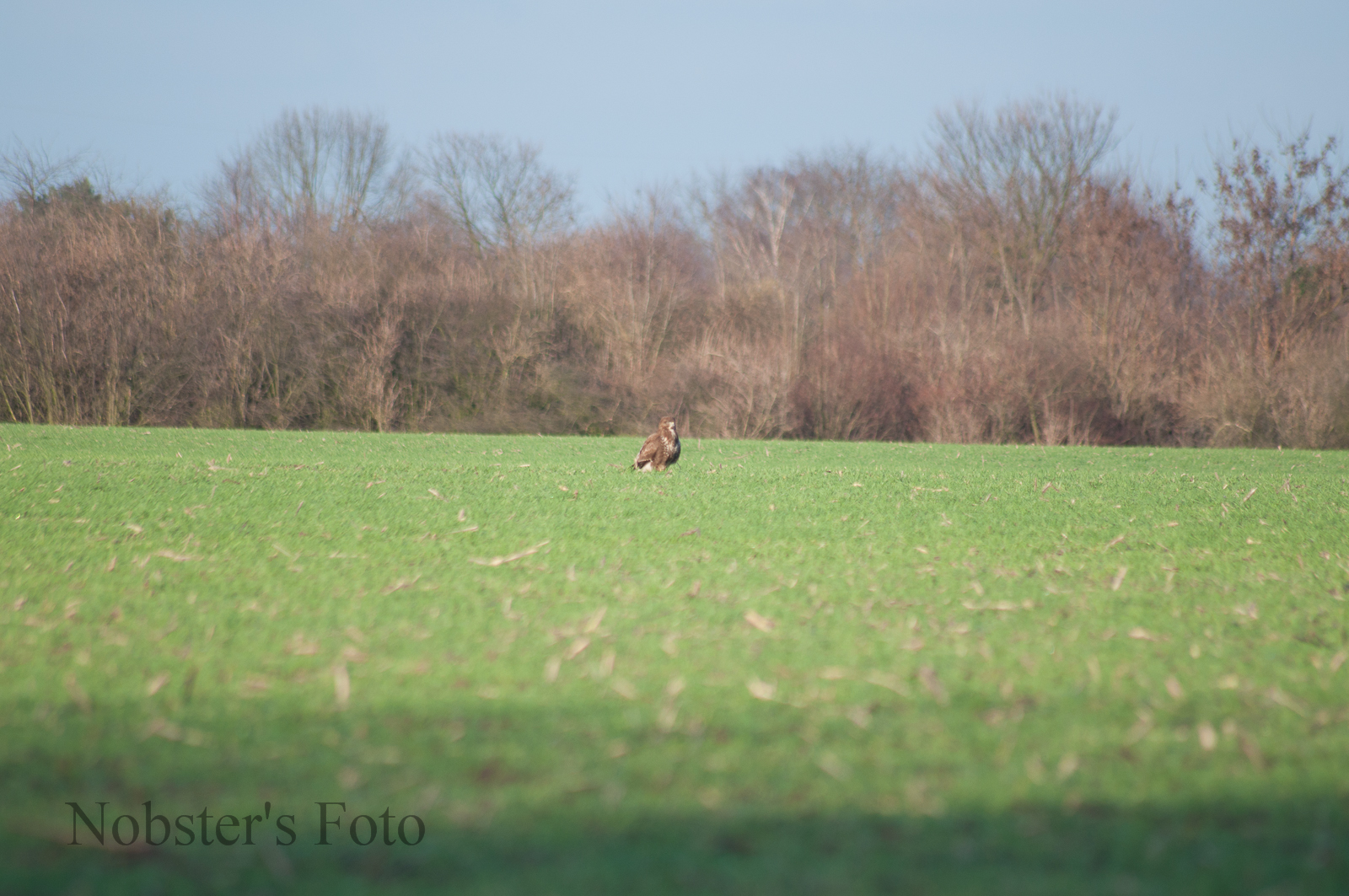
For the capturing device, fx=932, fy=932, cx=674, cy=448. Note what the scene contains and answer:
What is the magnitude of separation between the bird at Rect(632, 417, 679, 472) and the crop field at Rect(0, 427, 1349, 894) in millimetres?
3737

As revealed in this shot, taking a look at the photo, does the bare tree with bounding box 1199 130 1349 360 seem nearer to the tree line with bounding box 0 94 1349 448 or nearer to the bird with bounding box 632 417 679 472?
the tree line with bounding box 0 94 1349 448

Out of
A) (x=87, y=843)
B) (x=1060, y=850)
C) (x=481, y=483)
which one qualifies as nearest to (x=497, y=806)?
(x=87, y=843)

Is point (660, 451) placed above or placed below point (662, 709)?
above

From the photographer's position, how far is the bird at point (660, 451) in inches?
382

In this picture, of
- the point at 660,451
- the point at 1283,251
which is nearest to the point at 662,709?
the point at 660,451

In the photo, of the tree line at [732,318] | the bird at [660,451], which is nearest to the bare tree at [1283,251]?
the tree line at [732,318]

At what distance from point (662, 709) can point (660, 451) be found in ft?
23.6

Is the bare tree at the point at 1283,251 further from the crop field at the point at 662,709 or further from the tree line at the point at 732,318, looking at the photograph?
the crop field at the point at 662,709

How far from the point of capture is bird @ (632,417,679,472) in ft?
31.9

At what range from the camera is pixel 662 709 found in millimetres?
2547

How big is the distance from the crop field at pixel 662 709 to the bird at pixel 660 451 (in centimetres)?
374

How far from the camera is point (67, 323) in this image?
22.7 m

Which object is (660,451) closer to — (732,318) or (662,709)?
(662,709)

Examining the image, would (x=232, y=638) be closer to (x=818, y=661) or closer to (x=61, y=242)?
(x=818, y=661)
